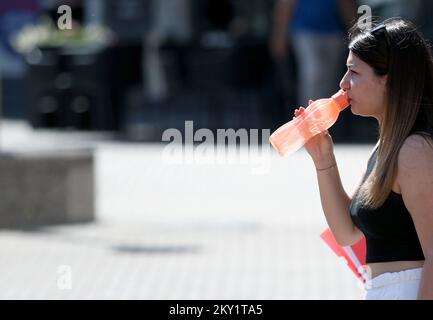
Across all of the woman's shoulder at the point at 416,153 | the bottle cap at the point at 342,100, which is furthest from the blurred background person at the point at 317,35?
the woman's shoulder at the point at 416,153

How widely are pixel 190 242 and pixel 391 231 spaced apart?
5154 millimetres

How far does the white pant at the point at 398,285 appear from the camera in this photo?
3387 millimetres

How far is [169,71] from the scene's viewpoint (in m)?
17.0

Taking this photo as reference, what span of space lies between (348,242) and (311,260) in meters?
4.07

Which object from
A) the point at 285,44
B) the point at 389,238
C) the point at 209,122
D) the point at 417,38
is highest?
the point at 417,38

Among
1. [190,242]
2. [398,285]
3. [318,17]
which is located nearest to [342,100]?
[398,285]

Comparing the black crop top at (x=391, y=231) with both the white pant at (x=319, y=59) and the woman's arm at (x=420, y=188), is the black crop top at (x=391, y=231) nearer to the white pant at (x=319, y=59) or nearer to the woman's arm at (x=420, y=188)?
the woman's arm at (x=420, y=188)

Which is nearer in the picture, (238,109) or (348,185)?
(348,185)

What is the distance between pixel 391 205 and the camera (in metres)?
3.39

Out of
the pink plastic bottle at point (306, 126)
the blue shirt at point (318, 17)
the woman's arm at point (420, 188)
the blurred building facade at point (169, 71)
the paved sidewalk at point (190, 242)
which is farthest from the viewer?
the blurred building facade at point (169, 71)

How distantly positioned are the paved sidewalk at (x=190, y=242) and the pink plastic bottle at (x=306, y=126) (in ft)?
9.45

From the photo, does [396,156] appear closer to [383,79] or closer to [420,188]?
[420,188]

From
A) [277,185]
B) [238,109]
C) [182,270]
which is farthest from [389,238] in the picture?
[238,109]

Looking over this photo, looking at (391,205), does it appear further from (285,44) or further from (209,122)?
(209,122)
